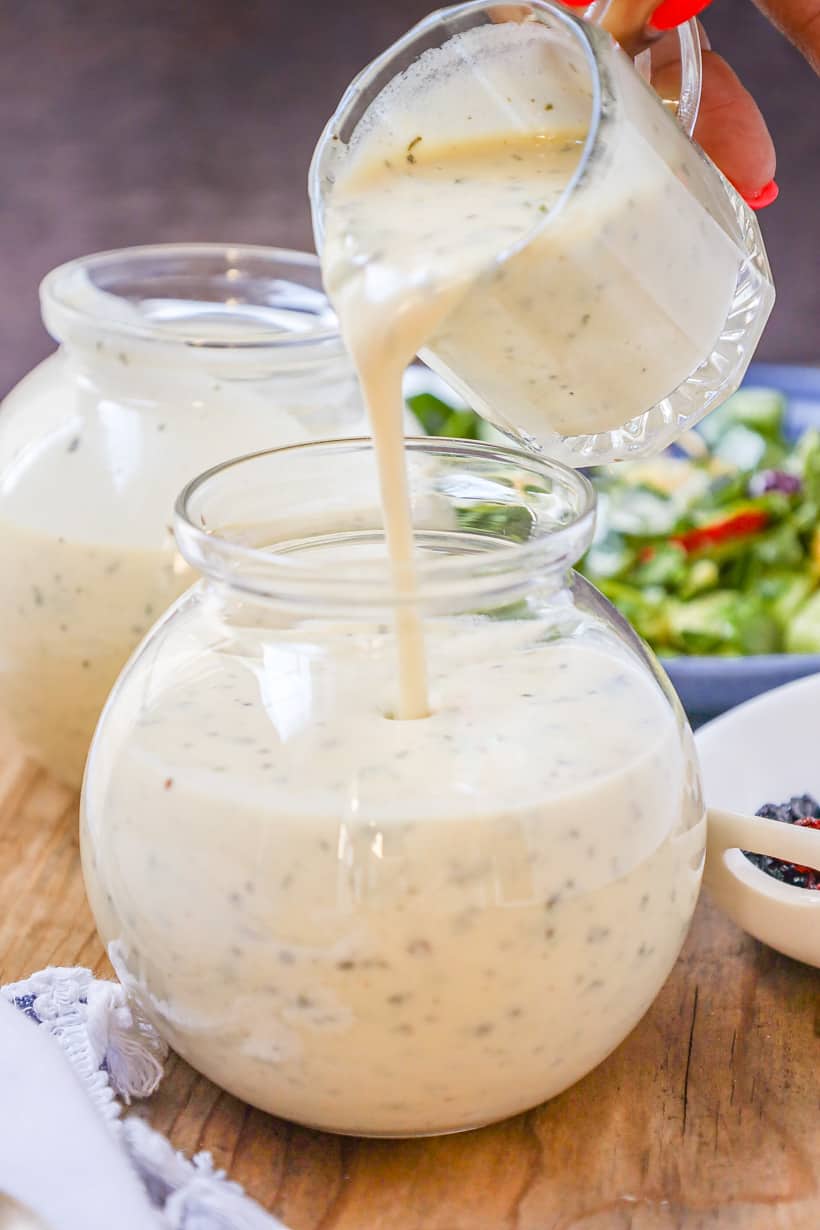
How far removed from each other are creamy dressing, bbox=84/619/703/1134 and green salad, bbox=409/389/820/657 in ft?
2.61

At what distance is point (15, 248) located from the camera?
113 inches

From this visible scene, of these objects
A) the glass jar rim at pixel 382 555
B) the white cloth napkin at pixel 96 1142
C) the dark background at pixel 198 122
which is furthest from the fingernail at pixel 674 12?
the dark background at pixel 198 122

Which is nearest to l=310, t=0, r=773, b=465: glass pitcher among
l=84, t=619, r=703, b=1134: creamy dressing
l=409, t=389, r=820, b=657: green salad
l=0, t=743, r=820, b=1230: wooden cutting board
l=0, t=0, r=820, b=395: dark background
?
l=84, t=619, r=703, b=1134: creamy dressing

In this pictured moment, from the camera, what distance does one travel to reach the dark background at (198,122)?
103 inches

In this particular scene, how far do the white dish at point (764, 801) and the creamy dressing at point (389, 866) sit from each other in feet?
0.23

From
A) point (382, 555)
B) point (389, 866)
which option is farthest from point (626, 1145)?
point (382, 555)

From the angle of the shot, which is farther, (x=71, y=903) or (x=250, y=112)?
(x=250, y=112)

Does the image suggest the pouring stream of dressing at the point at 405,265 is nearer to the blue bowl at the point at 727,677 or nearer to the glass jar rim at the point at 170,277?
the glass jar rim at the point at 170,277

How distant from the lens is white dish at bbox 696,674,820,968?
0.80 meters

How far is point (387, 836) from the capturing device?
638mm

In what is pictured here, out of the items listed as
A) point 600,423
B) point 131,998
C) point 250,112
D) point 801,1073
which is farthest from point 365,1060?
point 250,112

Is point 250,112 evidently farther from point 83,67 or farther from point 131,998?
point 131,998

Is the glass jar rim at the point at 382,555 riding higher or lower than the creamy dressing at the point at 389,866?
higher

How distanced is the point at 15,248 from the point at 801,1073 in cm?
250
